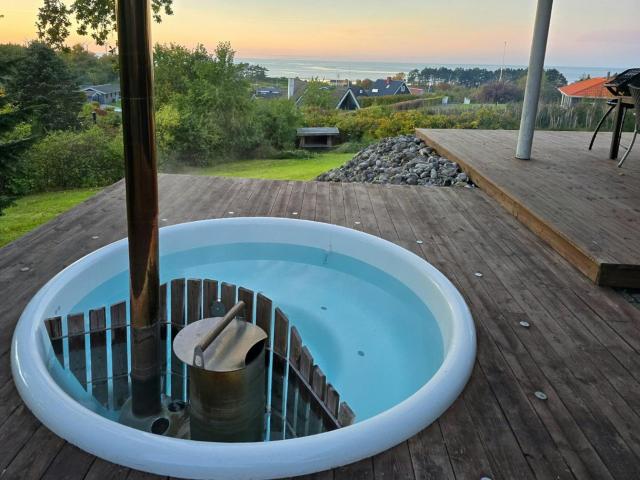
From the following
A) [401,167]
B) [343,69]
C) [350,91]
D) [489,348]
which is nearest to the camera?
[489,348]

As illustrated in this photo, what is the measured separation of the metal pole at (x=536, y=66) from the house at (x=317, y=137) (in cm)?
530

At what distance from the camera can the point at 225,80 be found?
1047 centimetres

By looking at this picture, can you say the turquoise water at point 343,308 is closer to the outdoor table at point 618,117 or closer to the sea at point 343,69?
the outdoor table at point 618,117

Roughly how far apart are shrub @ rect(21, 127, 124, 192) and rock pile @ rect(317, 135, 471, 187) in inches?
143

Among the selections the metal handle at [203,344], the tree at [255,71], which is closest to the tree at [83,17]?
the metal handle at [203,344]

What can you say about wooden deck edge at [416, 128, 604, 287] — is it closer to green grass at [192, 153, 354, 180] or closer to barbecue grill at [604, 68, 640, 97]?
barbecue grill at [604, 68, 640, 97]

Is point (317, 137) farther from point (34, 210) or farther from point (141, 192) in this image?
point (141, 192)

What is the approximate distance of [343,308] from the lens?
2990mm

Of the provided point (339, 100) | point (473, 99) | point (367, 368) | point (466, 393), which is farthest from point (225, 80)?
point (466, 393)

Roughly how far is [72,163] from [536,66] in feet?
22.2

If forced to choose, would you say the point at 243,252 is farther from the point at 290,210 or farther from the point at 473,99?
the point at 473,99

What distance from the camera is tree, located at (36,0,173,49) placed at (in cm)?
234

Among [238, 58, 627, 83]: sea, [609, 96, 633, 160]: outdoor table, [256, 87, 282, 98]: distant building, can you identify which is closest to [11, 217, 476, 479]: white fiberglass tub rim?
[609, 96, 633, 160]: outdoor table

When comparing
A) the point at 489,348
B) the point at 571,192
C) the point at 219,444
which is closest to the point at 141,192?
the point at 219,444
